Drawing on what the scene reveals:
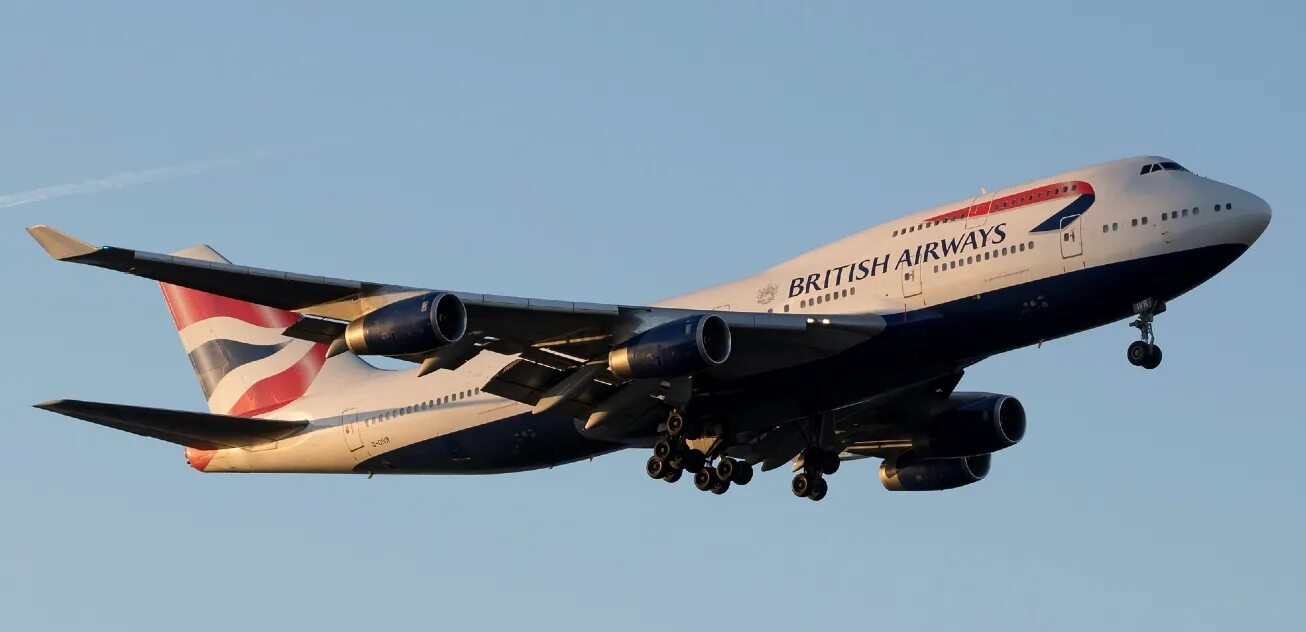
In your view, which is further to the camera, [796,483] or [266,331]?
[266,331]

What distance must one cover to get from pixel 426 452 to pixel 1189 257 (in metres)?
18.7

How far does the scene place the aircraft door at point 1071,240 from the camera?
38344mm

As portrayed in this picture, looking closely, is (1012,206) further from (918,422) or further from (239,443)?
(239,443)

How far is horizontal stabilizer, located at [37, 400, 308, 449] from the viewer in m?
40.8

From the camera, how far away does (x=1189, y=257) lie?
38062 mm

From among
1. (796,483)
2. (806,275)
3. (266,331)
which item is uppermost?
(266,331)

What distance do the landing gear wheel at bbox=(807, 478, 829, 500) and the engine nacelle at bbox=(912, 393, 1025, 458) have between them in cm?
301

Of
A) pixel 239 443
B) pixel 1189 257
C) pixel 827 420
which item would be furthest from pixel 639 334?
pixel 239 443

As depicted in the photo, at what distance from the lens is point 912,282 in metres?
39.4

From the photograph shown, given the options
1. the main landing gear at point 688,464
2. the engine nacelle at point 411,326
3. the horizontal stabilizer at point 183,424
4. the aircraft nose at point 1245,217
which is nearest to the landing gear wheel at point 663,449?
the main landing gear at point 688,464

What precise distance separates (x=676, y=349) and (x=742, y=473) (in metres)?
7.05

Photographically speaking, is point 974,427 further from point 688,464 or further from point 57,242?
point 57,242

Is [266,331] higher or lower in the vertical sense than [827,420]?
higher

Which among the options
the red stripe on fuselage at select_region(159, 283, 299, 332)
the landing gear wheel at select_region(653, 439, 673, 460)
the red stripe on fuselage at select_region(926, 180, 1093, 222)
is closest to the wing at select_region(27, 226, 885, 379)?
the landing gear wheel at select_region(653, 439, 673, 460)
